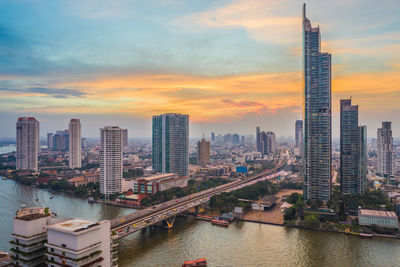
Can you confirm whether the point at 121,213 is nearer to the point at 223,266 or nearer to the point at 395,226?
the point at 223,266

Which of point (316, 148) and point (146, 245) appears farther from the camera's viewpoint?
point (316, 148)

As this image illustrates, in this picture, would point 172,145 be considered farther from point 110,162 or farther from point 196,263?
point 196,263

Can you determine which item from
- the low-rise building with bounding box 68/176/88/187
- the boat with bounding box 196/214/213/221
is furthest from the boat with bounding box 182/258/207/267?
the low-rise building with bounding box 68/176/88/187

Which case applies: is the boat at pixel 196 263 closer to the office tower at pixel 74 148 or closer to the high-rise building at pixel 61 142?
the office tower at pixel 74 148

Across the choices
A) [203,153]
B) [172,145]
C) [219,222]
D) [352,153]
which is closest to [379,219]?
[352,153]

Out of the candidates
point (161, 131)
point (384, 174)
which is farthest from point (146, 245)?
point (384, 174)

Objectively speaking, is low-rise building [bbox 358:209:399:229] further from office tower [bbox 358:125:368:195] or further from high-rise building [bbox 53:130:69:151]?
high-rise building [bbox 53:130:69:151]

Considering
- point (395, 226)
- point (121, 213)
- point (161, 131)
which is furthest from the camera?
point (161, 131)
